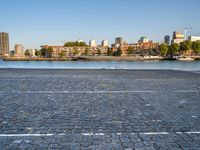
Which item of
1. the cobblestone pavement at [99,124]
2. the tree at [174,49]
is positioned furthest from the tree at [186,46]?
the cobblestone pavement at [99,124]

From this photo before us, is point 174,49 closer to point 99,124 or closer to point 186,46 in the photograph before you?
point 186,46

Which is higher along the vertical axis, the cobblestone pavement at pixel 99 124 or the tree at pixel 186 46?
the tree at pixel 186 46

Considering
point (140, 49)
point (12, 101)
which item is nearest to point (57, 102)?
point (12, 101)

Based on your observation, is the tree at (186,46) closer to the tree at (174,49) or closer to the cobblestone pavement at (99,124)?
the tree at (174,49)

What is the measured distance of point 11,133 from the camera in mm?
5672

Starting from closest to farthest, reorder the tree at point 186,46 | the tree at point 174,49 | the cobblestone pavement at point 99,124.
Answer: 1. the cobblestone pavement at point 99,124
2. the tree at point 186,46
3. the tree at point 174,49

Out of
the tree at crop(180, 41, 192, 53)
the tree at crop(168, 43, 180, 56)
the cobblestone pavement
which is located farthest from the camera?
the tree at crop(168, 43, 180, 56)

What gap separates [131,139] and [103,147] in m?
0.74

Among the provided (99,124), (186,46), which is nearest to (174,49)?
(186,46)

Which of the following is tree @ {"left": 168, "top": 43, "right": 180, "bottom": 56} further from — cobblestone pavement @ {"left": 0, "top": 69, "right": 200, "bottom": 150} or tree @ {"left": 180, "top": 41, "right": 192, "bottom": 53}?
cobblestone pavement @ {"left": 0, "top": 69, "right": 200, "bottom": 150}

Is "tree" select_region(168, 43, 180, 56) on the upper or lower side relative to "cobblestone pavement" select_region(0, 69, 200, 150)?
upper

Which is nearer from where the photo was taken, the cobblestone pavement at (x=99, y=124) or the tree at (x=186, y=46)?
the cobblestone pavement at (x=99, y=124)

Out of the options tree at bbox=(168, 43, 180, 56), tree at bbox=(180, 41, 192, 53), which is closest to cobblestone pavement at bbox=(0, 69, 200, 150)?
tree at bbox=(180, 41, 192, 53)

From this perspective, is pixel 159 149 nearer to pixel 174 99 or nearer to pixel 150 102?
pixel 150 102
